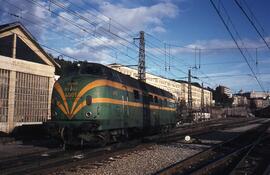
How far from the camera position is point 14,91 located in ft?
82.9

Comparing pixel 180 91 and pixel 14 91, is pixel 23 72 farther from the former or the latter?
pixel 180 91

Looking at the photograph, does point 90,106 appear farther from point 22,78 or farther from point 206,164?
point 22,78

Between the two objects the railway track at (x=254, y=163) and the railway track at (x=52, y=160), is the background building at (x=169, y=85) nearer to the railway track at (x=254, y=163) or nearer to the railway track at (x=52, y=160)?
the railway track at (x=254, y=163)

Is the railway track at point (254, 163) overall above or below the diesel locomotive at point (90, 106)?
below

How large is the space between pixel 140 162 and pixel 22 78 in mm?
15762

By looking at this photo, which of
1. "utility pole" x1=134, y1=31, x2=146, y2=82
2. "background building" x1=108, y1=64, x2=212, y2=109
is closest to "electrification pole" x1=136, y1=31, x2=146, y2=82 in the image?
"utility pole" x1=134, y1=31, x2=146, y2=82

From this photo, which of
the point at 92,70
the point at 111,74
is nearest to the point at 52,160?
the point at 92,70

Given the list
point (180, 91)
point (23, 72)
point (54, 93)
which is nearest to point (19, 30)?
point (23, 72)

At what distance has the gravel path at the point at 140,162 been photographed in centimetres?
1130

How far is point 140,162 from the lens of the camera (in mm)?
13227

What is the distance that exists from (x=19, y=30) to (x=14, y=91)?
16.2ft

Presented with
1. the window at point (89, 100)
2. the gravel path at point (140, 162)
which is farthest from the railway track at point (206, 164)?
the window at point (89, 100)

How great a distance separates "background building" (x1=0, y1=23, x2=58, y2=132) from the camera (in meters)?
24.7

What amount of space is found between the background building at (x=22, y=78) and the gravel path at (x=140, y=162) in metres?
12.4
